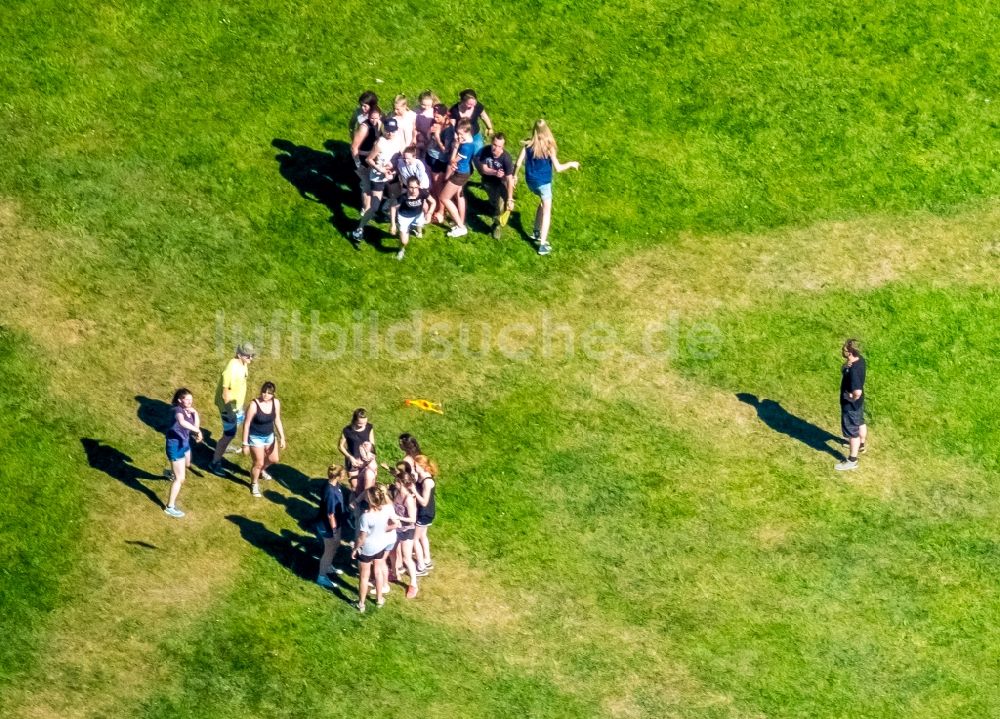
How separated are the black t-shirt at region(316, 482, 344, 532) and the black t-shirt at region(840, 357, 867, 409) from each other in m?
7.91

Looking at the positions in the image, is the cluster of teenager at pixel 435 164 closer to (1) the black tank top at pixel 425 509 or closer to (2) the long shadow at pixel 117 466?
(2) the long shadow at pixel 117 466

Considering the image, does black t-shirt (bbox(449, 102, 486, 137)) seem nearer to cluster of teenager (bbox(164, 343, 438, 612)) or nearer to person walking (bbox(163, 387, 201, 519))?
cluster of teenager (bbox(164, 343, 438, 612))

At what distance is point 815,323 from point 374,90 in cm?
902

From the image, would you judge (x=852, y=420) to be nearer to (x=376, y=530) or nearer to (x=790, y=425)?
(x=790, y=425)

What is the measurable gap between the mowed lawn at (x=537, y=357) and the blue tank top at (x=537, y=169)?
1.33 meters

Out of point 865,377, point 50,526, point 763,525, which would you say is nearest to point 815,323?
point 865,377

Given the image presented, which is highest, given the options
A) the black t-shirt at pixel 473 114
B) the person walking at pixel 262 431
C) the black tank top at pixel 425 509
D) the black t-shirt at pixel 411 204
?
the black t-shirt at pixel 473 114

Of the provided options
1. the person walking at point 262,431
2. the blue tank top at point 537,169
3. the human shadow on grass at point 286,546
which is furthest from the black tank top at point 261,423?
the blue tank top at point 537,169

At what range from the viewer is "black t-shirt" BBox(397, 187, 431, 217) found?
23953 millimetres

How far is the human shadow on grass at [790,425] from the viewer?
23.3 m

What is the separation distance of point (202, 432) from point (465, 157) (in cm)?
640

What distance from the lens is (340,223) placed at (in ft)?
82.1

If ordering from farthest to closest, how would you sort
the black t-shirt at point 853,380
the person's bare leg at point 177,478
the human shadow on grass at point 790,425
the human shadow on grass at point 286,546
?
the human shadow on grass at point 790,425 < the black t-shirt at point 853,380 < the human shadow on grass at point 286,546 < the person's bare leg at point 177,478

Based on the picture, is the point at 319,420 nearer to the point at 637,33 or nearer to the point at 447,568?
the point at 447,568
